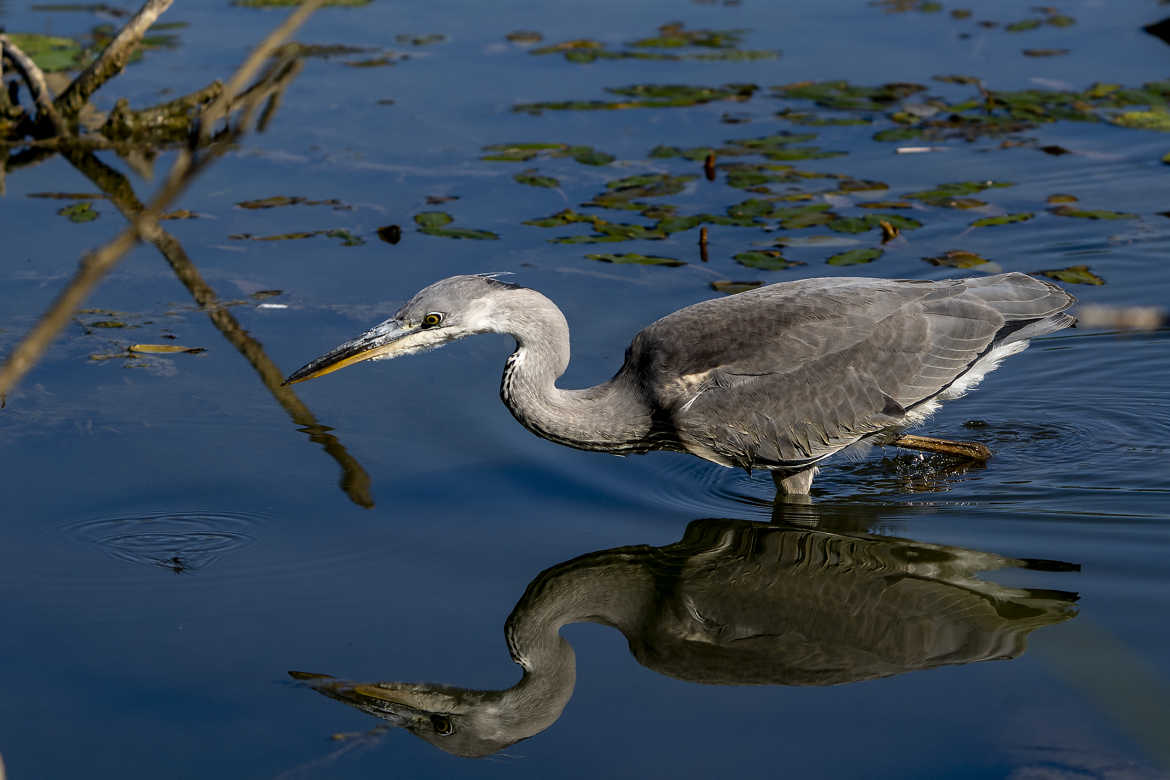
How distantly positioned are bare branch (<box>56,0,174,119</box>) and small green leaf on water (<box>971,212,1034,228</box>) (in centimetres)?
583

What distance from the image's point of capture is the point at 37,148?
10922mm

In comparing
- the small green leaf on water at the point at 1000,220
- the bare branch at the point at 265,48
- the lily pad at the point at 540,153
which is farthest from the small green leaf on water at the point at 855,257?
the bare branch at the point at 265,48

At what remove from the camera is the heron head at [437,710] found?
4.43 meters

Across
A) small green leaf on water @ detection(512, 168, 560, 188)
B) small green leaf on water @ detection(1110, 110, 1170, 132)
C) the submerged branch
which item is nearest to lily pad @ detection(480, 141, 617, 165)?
small green leaf on water @ detection(512, 168, 560, 188)

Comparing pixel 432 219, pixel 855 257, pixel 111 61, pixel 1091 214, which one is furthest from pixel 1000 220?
pixel 111 61

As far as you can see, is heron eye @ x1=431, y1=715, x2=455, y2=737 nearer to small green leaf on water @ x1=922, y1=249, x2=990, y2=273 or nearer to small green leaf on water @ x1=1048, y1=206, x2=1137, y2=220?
small green leaf on water @ x1=922, y1=249, x2=990, y2=273

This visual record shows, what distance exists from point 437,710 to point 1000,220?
569cm

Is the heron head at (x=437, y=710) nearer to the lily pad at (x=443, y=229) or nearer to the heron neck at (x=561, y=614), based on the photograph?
the heron neck at (x=561, y=614)

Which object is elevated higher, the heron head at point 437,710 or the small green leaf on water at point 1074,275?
the small green leaf on water at point 1074,275

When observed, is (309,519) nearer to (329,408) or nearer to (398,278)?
(329,408)

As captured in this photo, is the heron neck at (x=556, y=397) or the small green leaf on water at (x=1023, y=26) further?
the small green leaf on water at (x=1023, y=26)

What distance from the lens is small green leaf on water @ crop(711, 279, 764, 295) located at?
7.95m

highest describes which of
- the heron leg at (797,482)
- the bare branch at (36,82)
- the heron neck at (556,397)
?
the bare branch at (36,82)

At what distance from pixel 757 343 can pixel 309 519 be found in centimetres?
217
